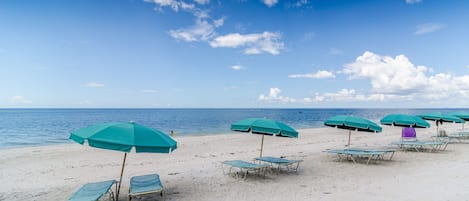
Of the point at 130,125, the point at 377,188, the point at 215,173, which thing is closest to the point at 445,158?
the point at 377,188

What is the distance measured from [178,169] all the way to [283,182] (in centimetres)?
352

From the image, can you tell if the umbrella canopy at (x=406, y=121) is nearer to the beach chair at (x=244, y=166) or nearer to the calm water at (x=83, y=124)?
the beach chair at (x=244, y=166)

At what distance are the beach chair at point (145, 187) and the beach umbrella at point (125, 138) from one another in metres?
0.87

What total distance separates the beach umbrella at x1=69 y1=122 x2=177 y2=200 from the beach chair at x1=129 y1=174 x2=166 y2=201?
34.2 inches

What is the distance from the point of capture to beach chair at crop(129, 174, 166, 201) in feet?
17.0

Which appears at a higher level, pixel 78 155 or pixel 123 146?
pixel 123 146

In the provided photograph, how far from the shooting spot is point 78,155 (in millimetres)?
→ 12453

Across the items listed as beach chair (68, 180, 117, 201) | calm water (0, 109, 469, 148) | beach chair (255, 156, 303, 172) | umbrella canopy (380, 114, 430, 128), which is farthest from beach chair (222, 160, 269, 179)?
calm water (0, 109, 469, 148)

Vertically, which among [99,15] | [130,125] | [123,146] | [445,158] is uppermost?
[99,15]

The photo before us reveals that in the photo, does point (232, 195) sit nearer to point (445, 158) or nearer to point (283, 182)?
point (283, 182)

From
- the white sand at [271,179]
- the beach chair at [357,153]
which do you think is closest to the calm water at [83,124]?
the white sand at [271,179]

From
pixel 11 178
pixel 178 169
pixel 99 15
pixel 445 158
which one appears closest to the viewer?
pixel 11 178

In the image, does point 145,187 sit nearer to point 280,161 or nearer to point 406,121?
point 280,161

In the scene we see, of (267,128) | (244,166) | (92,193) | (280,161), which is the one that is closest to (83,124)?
(280,161)
